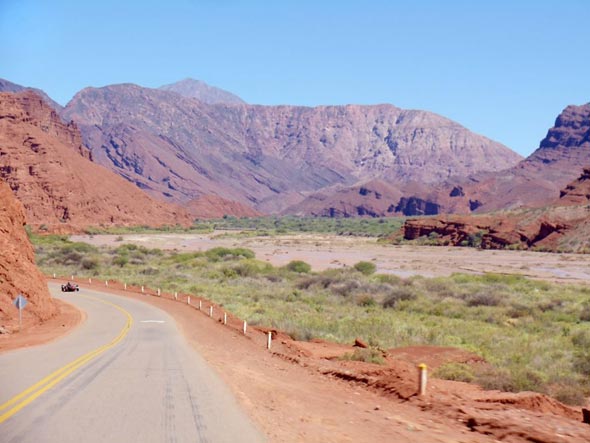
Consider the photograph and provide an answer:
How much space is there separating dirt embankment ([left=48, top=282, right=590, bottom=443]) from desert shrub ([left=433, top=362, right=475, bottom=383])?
656 millimetres

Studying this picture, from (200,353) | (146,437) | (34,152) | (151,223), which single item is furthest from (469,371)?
(151,223)

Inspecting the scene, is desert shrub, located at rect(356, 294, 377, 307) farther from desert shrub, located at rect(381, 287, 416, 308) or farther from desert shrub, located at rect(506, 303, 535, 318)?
desert shrub, located at rect(506, 303, 535, 318)

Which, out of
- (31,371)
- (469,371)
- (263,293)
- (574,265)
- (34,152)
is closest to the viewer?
(31,371)

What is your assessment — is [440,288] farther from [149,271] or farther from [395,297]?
[149,271]

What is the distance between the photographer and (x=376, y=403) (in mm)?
12508

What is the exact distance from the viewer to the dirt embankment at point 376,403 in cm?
968

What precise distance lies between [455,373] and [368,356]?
2.54 meters

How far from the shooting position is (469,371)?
16734 mm

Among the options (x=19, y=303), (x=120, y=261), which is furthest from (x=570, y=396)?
(x=120, y=261)

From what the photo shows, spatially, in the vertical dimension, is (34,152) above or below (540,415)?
above

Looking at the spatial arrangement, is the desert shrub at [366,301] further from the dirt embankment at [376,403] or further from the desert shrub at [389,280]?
the dirt embankment at [376,403]

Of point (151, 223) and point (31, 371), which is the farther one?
point (151, 223)

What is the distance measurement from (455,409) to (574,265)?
2592 inches

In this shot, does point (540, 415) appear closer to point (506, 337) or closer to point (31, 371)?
point (31, 371)
